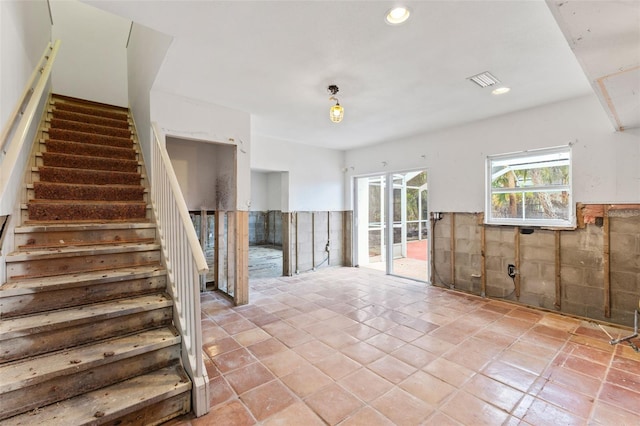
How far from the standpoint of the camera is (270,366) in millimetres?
2498

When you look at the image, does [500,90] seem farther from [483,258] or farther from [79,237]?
[79,237]

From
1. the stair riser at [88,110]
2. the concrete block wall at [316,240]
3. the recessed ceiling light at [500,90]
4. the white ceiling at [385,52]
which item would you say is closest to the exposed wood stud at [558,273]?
the white ceiling at [385,52]

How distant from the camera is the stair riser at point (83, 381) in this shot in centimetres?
156

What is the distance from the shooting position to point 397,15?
206cm

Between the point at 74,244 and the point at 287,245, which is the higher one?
the point at 74,244

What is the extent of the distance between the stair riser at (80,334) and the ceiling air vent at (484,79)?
3737 mm

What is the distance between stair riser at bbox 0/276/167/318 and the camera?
1912 mm

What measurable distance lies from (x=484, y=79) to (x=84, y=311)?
4244 mm

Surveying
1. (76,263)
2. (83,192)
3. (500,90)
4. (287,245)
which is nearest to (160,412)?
(76,263)

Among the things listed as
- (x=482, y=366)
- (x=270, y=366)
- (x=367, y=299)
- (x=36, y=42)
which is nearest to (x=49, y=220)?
(x=36, y=42)

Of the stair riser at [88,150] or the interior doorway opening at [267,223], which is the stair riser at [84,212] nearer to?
the stair riser at [88,150]

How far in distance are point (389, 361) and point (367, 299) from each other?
69.0 inches

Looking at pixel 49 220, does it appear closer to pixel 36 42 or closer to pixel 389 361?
pixel 36 42

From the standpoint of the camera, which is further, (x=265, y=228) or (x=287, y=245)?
(x=265, y=228)
